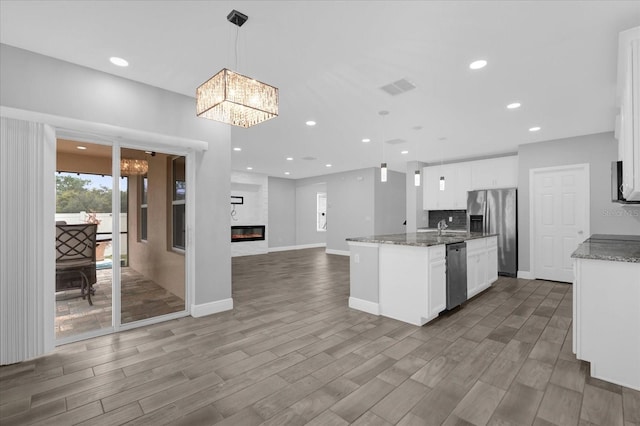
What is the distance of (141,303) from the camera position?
3746 mm

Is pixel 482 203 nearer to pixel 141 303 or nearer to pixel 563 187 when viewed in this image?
pixel 563 187

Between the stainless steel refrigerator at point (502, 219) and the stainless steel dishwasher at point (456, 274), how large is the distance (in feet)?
8.35

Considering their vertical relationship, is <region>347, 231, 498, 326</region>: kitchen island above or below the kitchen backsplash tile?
below

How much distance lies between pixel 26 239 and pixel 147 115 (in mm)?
1654

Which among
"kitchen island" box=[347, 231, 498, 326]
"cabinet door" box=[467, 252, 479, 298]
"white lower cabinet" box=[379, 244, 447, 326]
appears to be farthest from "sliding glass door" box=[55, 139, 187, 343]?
"cabinet door" box=[467, 252, 479, 298]

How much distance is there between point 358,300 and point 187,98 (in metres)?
3.39

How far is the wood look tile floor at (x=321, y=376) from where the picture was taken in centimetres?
187

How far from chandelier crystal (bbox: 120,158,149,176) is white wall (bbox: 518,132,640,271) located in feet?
21.6

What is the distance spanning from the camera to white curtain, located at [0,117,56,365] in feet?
8.27

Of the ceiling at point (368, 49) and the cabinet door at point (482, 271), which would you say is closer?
the ceiling at point (368, 49)

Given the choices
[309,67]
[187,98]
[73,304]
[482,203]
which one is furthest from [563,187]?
[73,304]

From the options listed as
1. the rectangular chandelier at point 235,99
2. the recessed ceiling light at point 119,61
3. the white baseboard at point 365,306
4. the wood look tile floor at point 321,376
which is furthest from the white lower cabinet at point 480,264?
the recessed ceiling light at point 119,61

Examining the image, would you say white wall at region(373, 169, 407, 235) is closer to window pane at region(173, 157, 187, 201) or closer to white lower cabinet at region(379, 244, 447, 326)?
white lower cabinet at region(379, 244, 447, 326)

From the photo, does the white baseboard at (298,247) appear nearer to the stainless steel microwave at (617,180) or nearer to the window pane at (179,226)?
the window pane at (179,226)
